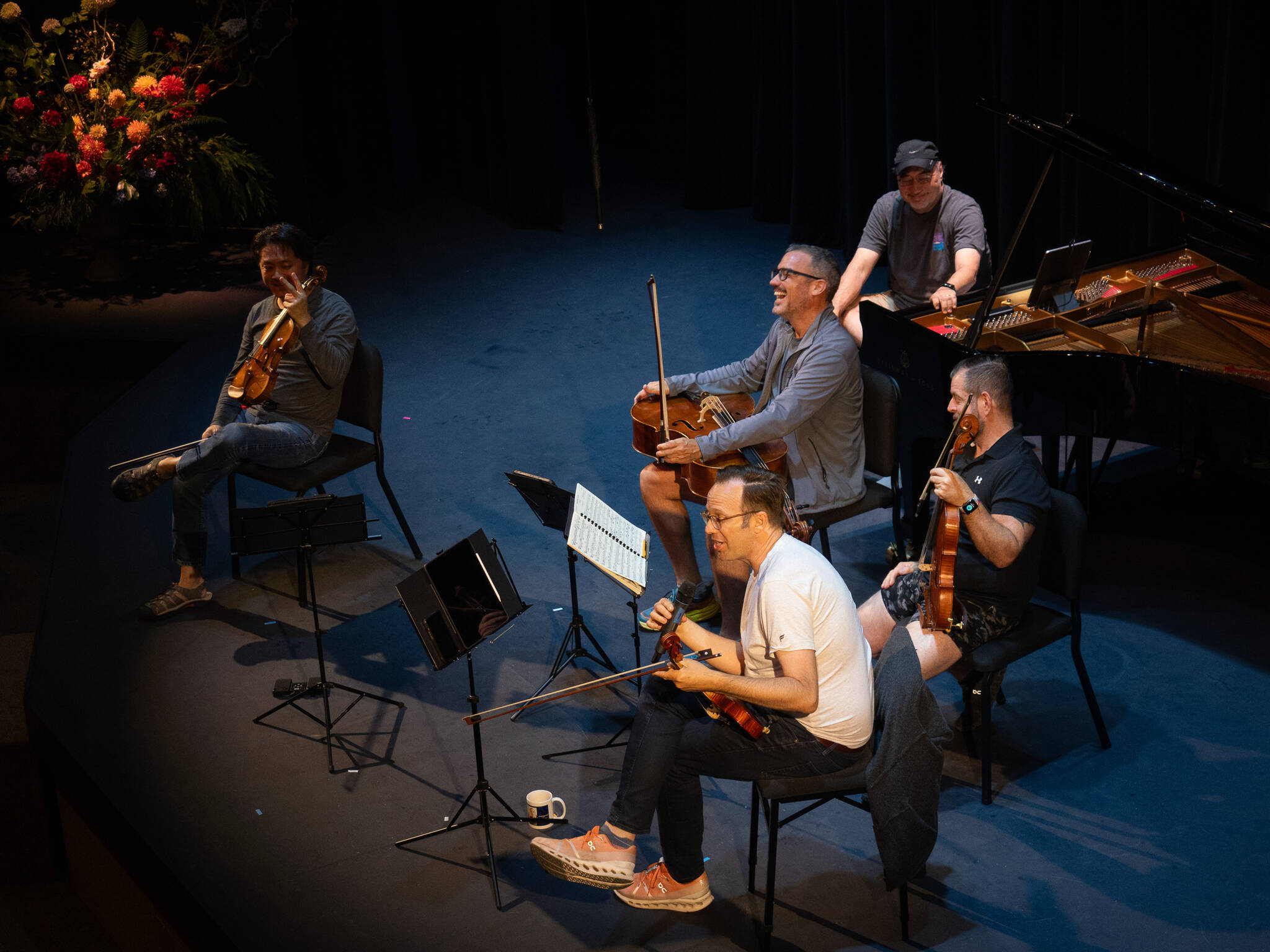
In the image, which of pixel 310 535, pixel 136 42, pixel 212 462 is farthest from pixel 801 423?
pixel 136 42

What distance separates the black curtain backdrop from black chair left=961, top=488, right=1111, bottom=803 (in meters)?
1.35

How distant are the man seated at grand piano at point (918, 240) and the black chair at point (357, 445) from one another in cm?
201

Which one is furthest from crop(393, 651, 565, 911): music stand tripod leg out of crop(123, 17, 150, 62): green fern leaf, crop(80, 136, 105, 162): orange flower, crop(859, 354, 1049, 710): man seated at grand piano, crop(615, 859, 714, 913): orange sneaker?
crop(123, 17, 150, 62): green fern leaf

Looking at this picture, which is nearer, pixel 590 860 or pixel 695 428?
pixel 590 860

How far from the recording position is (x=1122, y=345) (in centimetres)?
451

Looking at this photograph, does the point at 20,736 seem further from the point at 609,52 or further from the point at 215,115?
the point at 609,52

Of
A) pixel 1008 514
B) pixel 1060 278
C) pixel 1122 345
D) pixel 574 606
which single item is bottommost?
pixel 574 606

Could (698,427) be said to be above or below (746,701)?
above

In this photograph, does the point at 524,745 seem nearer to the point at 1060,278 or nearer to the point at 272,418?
the point at 272,418

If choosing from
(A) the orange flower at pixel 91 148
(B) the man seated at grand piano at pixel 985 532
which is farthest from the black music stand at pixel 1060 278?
(A) the orange flower at pixel 91 148

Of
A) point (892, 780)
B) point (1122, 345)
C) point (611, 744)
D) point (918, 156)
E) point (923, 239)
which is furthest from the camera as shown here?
point (923, 239)

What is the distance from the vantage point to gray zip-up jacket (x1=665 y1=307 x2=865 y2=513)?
4.30 meters

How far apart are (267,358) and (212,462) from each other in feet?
1.52

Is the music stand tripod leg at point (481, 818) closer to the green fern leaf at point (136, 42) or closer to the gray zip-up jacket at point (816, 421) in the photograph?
the gray zip-up jacket at point (816, 421)
